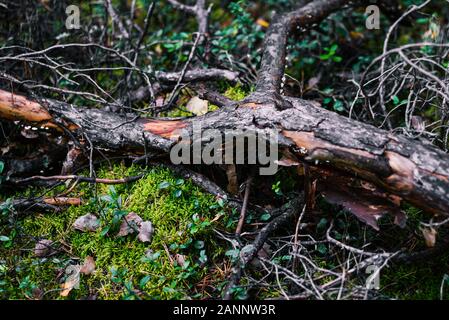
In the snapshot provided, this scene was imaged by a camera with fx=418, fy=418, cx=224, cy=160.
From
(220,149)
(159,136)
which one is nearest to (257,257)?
(220,149)

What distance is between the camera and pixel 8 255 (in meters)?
2.72

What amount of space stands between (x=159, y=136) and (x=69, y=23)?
218 cm

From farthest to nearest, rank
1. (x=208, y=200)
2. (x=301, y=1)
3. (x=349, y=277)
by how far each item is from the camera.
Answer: (x=301, y=1) < (x=208, y=200) < (x=349, y=277)

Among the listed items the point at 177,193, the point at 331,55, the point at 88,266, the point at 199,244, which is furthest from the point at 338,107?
the point at 88,266

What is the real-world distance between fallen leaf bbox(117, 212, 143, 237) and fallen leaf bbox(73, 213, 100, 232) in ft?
0.58

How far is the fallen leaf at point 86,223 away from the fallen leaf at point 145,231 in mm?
301

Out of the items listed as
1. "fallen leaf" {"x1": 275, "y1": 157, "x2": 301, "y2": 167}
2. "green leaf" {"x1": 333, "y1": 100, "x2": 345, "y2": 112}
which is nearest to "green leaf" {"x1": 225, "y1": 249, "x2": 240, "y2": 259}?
"fallen leaf" {"x1": 275, "y1": 157, "x2": 301, "y2": 167}

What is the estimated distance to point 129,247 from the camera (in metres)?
2.66

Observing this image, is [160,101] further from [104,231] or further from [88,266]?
[88,266]

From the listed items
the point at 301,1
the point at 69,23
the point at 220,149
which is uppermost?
the point at 301,1

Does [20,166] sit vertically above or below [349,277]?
above

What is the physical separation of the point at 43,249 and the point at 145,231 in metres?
0.68
